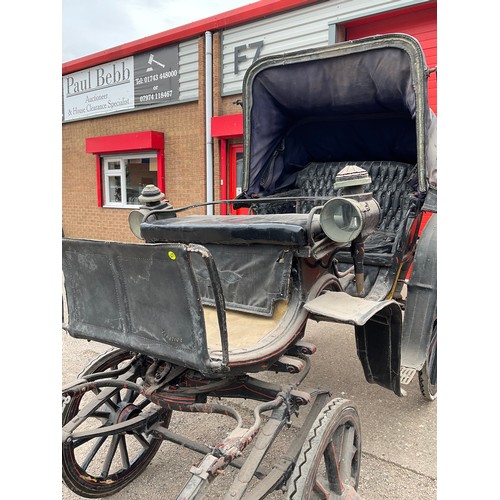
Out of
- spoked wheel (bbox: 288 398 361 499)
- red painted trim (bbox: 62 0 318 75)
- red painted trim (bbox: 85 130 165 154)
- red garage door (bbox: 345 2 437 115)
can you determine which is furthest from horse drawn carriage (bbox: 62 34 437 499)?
red painted trim (bbox: 85 130 165 154)

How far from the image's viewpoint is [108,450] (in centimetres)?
Answer: 272

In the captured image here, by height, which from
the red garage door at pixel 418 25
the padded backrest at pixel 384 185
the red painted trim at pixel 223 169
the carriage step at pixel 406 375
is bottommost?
the carriage step at pixel 406 375

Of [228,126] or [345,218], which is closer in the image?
[345,218]

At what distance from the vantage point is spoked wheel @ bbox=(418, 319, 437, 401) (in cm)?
352

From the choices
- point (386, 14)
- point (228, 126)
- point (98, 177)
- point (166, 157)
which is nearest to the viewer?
point (386, 14)

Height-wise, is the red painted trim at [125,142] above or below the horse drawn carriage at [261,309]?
above

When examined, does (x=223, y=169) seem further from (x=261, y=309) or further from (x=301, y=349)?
(x=301, y=349)

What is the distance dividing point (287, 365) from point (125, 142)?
8.53 meters

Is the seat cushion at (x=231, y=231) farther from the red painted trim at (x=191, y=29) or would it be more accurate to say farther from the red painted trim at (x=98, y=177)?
the red painted trim at (x=98, y=177)

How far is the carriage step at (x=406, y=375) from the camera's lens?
291 cm

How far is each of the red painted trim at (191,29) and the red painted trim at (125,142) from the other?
5.79 feet

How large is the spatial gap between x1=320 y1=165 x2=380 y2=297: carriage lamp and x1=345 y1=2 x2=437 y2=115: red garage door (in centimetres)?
438

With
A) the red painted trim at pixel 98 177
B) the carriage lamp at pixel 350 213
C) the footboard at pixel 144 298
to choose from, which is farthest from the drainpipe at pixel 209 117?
the footboard at pixel 144 298

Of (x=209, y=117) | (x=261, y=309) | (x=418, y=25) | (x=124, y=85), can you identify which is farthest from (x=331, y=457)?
(x=124, y=85)
